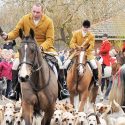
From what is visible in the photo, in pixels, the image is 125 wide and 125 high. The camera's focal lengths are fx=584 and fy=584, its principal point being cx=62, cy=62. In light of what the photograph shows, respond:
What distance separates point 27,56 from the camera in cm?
965

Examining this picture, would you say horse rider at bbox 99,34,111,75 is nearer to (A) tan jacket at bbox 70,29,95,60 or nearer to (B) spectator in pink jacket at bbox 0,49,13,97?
(B) spectator in pink jacket at bbox 0,49,13,97

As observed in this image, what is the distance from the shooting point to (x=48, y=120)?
11.0m

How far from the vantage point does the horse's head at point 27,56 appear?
937cm

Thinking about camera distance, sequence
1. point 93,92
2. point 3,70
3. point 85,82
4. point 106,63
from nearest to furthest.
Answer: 1. point 85,82
2. point 93,92
3. point 3,70
4. point 106,63

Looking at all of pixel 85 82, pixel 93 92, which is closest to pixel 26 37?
pixel 85 82

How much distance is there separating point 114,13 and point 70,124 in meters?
31.3

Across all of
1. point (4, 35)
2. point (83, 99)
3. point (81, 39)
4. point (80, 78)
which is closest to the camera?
point (4, 35)

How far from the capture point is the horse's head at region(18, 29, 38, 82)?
9.37 m

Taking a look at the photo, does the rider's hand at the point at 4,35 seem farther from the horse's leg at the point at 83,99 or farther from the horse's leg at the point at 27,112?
the horse's leg at the point at 83,99

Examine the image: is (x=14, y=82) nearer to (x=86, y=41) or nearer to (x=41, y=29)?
(x=41, y=29)

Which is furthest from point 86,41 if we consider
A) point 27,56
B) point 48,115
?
point 27,56

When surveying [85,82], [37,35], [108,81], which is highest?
[37,35]

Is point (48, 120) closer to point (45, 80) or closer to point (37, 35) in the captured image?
point (45, 80)

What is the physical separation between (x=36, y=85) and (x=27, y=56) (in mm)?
1061
